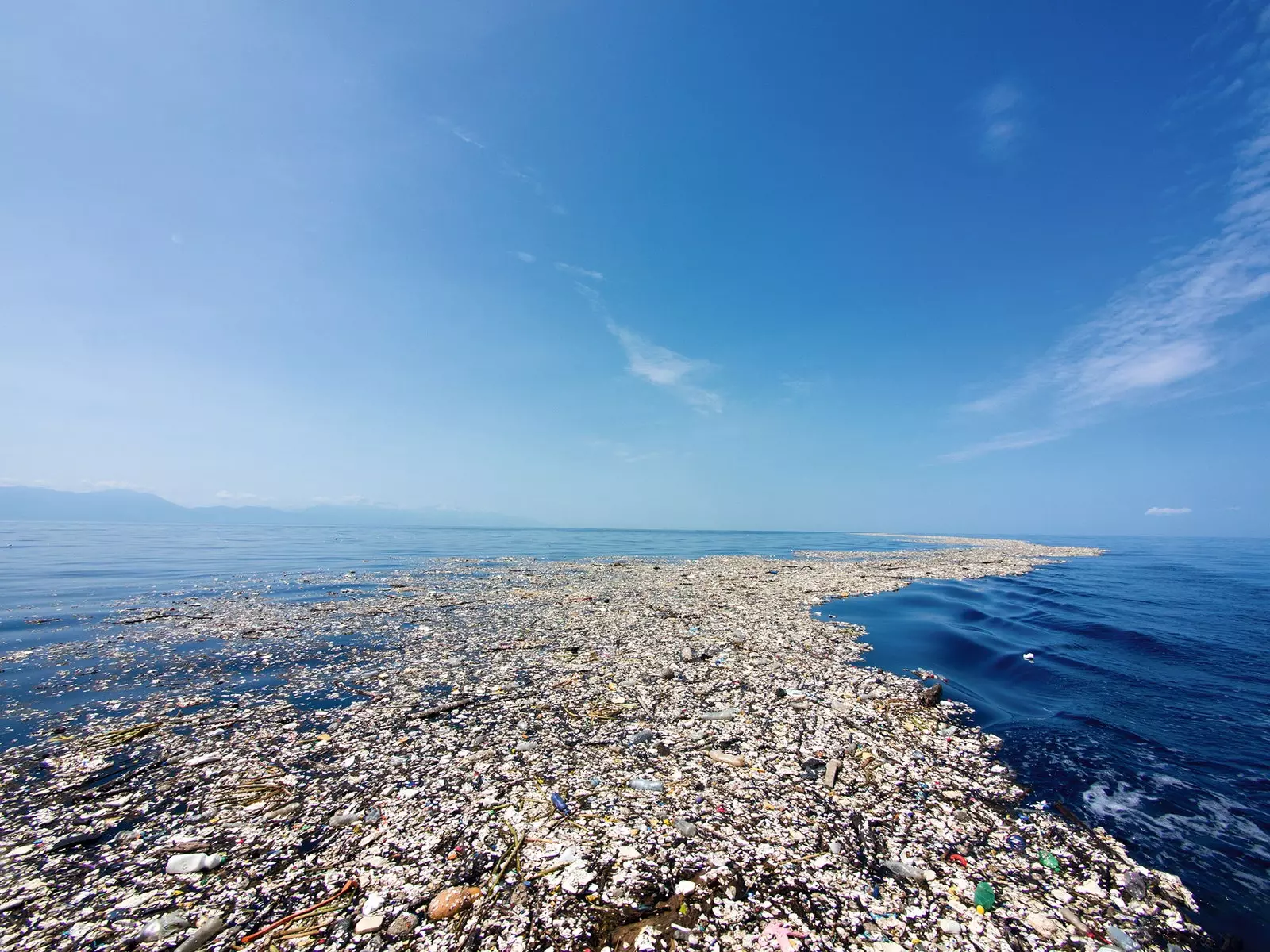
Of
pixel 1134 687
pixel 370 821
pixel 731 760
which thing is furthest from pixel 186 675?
pixel 1134 687

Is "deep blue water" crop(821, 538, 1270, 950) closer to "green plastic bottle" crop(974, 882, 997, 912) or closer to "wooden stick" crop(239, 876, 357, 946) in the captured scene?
"green plastic bottle" crop(974, 882, 997, 912)

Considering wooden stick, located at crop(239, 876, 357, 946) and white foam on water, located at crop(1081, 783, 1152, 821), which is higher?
wooden stick, located at crop(239, 876, 357, 946)

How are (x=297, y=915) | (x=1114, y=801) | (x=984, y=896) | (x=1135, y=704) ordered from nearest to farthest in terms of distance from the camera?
(x=297, y=915)
(x=984, y=896)
(x=1114, y=801)
(x=1135, y=704)

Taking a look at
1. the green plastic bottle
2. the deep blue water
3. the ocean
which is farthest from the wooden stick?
the deep blue water

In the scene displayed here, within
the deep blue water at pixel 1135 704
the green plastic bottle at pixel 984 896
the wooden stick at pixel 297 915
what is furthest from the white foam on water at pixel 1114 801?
the wooden stick at pixel 297 915

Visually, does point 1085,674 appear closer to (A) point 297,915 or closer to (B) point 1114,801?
(B) point 1114,801

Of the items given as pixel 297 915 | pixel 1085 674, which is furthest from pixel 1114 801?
pixel 297 915

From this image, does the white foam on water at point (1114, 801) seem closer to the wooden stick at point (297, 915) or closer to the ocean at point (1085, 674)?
the ocean at point (1085, 674)
